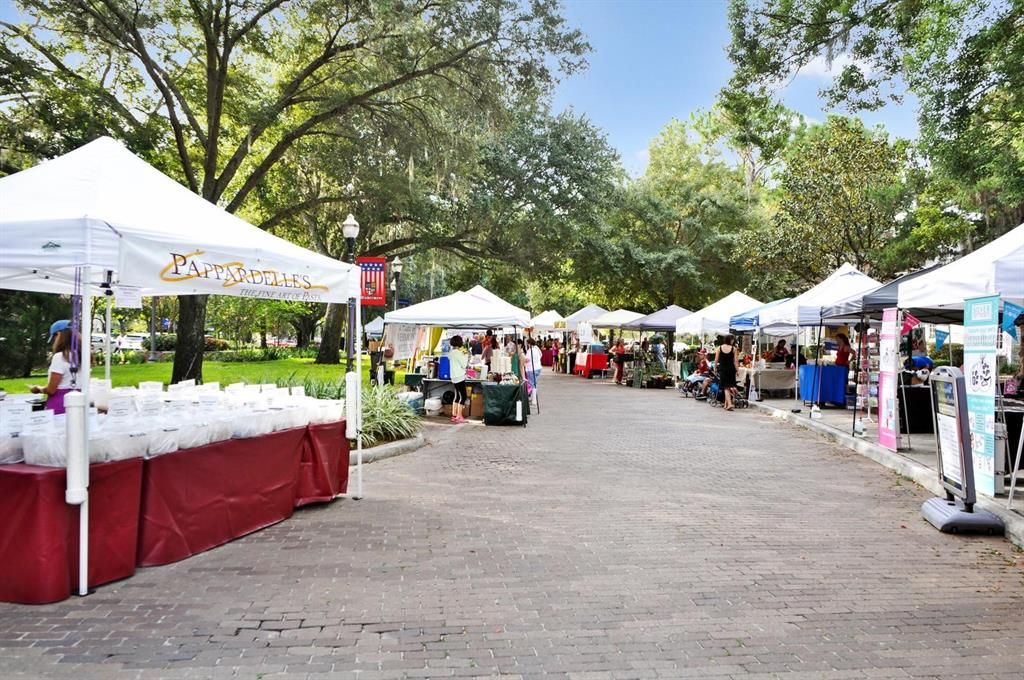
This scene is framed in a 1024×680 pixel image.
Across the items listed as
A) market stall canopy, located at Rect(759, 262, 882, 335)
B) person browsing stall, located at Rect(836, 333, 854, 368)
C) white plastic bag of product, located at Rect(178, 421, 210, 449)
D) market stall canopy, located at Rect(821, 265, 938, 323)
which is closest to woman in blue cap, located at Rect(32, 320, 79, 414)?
white plastic bag of product, located at Rect(178, 421, 210, 449)

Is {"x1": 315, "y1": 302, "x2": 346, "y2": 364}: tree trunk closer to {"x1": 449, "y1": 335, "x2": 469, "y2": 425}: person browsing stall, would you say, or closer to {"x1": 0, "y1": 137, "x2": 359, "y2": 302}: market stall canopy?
{"x1": 449, "y1": 335, "x2": 469, "y2": 425}: person browsing stall

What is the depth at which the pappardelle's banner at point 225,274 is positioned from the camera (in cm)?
492

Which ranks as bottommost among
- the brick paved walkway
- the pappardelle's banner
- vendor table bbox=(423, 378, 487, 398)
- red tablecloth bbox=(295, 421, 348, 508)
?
the brick paved walkway

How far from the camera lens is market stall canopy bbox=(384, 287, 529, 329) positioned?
15.3 m

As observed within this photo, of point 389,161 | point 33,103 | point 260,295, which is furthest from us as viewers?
point 389,161

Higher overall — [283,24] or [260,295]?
[283,24]

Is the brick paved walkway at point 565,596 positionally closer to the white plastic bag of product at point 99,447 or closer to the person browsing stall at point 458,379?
the white plastic bag of product at point 99,447

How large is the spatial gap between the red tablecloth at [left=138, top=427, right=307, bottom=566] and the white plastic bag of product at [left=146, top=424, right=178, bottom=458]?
2.1 inches

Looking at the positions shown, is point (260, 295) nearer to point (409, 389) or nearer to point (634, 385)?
point (409, 389)

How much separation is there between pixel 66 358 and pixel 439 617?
4833 mm

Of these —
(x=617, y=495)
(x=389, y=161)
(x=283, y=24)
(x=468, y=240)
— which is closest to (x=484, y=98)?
(x=389, y=161)

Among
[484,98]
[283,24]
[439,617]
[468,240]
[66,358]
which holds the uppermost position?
[283,24]

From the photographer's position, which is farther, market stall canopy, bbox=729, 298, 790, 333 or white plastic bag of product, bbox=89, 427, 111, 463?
market stall canopy, bbox=729, 298, 790, 333

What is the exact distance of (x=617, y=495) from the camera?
775cm
